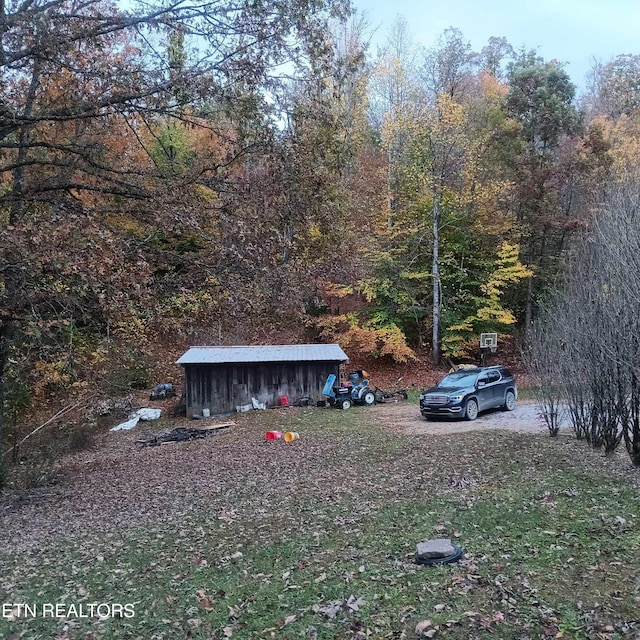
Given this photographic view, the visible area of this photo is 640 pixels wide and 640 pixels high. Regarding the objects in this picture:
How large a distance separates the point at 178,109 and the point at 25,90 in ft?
9.74

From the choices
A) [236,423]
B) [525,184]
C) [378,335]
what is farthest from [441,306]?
[236,423]

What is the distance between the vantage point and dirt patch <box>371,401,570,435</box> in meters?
13.1

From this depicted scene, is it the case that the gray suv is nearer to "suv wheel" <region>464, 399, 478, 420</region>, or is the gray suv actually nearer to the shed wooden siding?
"suv wheel" <region>464, 399, 478, 420</region>

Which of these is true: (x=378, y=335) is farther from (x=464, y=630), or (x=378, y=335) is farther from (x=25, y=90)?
(x=464, y=630)

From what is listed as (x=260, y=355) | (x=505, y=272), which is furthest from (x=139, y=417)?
(x=505, y=272)

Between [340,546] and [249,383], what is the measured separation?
13.1 metres

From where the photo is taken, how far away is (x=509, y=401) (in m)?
16.6

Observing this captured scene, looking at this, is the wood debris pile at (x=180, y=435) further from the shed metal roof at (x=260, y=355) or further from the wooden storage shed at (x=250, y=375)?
the shed metal roof at (x=260, y=355)

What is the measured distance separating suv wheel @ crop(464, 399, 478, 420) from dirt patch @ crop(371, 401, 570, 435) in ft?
0.56

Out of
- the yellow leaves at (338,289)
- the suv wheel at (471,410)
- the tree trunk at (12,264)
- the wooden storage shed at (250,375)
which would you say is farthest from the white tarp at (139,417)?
the suv wheel at (471,410)

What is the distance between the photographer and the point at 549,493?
22.4 feet

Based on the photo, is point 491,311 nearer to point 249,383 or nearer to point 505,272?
point 505,272

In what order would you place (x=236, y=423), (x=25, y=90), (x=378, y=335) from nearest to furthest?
1. (x=25, y=90)
2. (x=236, y=423)
3. (x=378, y=335)

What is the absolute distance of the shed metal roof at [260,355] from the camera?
17953 millimetres
